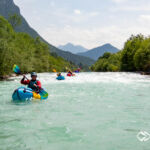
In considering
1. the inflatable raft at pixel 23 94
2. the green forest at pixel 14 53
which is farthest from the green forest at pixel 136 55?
the inflatable raft at pixel 23 94

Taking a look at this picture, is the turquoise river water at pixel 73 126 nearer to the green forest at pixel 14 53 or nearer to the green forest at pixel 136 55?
the green forest at pixel 14 53

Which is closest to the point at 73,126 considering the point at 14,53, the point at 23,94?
the point at 23,94

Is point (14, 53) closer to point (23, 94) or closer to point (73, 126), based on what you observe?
point (23, 94)

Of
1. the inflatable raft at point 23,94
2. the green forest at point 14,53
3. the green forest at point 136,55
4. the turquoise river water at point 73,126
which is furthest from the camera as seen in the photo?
the green forest at point 136,55

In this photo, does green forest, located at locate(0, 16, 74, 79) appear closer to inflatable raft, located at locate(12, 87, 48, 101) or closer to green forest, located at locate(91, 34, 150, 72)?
inflatable raft, located at locate(12, 87, 48, 101)

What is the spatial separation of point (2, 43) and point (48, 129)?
20742 mm

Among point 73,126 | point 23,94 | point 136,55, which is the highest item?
point 136,55

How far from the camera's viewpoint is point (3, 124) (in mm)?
6684

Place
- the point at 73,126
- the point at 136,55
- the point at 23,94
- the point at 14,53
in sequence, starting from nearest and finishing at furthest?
1. the point at 73,126
2. the point at 23,94
3. the point at 14,53
4. the point at 136,55

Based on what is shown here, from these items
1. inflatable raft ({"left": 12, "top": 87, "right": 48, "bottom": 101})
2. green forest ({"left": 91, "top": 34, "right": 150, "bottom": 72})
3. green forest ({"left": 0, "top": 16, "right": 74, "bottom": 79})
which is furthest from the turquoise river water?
green forest ({"left": 91, "top": 34, "right": 150, "bottom": 72})

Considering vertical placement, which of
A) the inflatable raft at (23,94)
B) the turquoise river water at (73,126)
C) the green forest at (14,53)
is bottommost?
the turquoise river water at (73,126)

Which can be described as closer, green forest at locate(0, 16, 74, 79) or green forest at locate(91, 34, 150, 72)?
green forest at locate(0, 16, 74, 79)

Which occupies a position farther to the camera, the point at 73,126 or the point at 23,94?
the point at 23,94

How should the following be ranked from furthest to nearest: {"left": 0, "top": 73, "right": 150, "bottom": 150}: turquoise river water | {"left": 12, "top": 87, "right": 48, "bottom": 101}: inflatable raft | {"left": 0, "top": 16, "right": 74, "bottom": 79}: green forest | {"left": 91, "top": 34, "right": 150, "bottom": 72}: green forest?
{"left": 91, "top": 34, "right": 150, "bottom": 72}: green forest, {"left": 0, "top": 16, "right": 74, "bottom": 79}: green forest, {"left": 12, "top": 87, "right": 48, "bottom": 101}: inflatable raft, {"left": 0, "top": 73, "right": 150, "bottom": 150}: turquoise river water
